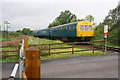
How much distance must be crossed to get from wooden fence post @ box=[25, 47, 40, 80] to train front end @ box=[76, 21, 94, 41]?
16.3 metres

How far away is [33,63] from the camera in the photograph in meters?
2.14

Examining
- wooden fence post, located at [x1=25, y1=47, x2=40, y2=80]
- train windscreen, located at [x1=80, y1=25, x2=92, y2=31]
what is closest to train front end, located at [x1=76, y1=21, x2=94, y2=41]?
train windscreen, located at [x1=80, y1=25, x2=92, y2=31]

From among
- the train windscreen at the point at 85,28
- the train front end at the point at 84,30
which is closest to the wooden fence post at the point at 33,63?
the train front end at the point at 84,30

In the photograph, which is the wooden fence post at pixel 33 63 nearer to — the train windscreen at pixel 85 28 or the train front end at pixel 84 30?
the train front end at pixel 84 30

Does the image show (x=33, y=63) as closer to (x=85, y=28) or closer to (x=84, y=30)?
(x=84, y=30)

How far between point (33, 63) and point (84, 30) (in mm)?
17315


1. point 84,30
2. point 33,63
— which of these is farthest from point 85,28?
point 33,63

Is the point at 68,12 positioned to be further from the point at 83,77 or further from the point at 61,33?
the point at 83,77

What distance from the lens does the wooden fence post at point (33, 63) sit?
6.94 ft

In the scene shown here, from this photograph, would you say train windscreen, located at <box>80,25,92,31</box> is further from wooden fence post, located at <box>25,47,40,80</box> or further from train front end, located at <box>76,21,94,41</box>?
wooden fence post, located at <box>25,47,40,80</box>

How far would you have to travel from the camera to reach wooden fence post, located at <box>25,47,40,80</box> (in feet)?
6.94

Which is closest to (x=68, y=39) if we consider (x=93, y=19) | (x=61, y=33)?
(x=61, y=33)

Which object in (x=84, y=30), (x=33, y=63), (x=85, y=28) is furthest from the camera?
(x=85, y=28)

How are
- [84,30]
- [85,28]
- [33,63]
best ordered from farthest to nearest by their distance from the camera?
1. [85,28]
2. [84,30]
3. [33,63]
